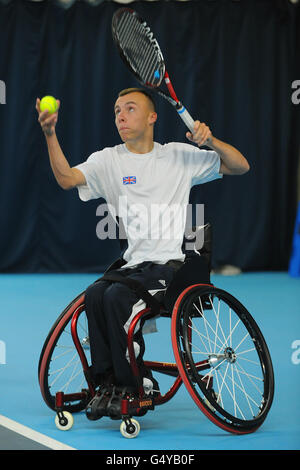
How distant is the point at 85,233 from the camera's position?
296 inches

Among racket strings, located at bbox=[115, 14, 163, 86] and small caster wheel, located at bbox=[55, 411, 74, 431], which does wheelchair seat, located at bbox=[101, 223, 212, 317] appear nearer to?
small caster wheel, located at bbox=[55, 411, 74, 431]

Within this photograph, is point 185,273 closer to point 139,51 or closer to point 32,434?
point 32,434

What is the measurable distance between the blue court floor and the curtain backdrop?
94cm

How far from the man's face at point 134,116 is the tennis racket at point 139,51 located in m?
0.10

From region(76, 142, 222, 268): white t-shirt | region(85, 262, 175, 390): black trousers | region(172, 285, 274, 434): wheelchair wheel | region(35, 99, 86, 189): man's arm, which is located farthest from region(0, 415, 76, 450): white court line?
region(35, 99, 86, 189): man's arm

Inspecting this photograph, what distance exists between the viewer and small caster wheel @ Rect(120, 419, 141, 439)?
270 centimetres

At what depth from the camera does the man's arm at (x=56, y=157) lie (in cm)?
271

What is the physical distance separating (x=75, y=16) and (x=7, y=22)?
0.64 metres

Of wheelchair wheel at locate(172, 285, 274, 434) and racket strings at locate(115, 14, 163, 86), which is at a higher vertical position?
racket strings at locate(115, 14, 163, 86)

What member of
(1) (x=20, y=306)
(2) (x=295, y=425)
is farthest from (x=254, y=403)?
(1) (x=20, y=306)

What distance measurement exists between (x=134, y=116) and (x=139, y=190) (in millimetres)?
303

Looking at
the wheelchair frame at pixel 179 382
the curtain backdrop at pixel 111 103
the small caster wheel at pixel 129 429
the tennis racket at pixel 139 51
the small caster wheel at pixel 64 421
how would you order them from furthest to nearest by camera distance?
the curtain backdrop at pixel 111 103 < the tennis racket at pixel 139 51 < the small caster wheel at pixel 64 421 < the small caster wheel at pixel 129 429 < the wheelchair frame at pixel 179 382

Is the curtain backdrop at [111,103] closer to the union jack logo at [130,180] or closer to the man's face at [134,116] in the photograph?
the man's face at [134,116]

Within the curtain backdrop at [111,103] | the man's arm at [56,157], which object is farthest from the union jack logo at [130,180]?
the curtain backdrop at [111,103]
